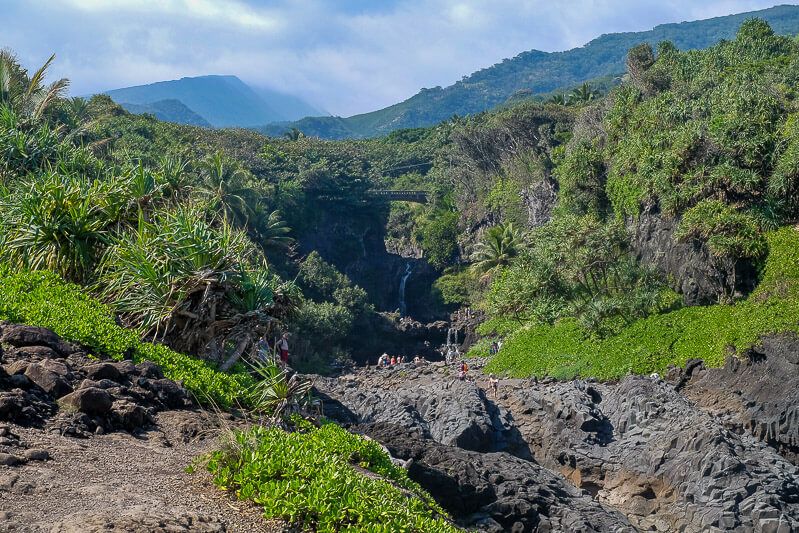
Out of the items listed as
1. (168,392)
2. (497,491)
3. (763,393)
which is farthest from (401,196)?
(168,392)

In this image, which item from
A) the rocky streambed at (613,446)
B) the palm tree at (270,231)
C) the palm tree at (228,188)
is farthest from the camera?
the palm tree at (270,231)

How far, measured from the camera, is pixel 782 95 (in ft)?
107

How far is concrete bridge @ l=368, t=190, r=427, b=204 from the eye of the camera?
65.4m

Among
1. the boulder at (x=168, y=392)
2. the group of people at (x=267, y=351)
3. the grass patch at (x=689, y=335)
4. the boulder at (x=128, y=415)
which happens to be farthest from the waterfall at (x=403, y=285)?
the boulder at (x=128, y=415)

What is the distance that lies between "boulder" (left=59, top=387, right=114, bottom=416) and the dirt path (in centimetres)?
31

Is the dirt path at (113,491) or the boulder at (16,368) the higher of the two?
the boulder at (16,368)

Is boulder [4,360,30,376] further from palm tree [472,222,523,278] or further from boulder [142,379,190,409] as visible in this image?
palm tree [472,222,523,278]

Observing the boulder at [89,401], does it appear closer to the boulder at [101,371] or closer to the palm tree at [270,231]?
the boulder at [101,371]

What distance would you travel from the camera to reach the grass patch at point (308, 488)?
6.09m

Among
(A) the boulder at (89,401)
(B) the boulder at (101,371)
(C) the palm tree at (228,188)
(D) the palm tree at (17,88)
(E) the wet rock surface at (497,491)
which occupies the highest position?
(D) the palm tree at (17,88)

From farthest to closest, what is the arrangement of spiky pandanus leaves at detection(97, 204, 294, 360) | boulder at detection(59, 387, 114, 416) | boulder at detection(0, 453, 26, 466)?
spiky pandanus leaves at detection(97, 204, 294, 360) < boulder at detection(59, 387, 114, 416) < boulder at detection(0, 453, 26, 466)

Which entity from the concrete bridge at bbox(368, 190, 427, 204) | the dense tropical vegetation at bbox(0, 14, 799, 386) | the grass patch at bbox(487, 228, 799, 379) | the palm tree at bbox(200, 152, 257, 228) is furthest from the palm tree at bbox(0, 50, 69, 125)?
the concrete bridge at bbox(368, 190, 427, 204)

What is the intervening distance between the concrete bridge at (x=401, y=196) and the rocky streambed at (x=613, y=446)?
40.0 m

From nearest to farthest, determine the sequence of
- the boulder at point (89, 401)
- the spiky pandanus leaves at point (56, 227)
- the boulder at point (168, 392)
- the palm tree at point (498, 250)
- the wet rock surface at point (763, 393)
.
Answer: the boulder at point (89, 401), the boulder at point (168, 392), the spiky pandanus leaves at point (56, 227), the wet rock surface at point (763, 393), the palm tree at point (498, 250)
